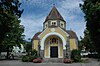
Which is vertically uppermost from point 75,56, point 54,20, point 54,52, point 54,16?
point 54,16

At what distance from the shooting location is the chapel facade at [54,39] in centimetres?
4819

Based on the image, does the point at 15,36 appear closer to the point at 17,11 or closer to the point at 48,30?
the point at 48,30

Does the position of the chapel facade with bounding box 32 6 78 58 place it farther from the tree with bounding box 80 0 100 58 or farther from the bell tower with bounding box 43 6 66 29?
the tree with bounding box 80 0 100 58

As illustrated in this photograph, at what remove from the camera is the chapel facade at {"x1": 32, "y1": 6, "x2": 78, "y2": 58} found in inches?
1897

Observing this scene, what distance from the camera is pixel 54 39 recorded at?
168 ft

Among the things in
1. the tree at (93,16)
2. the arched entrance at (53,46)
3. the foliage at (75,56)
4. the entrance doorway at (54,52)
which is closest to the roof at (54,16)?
the arched entrance at (53,46)

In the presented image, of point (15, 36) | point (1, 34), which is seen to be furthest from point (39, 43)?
point (1, 34)

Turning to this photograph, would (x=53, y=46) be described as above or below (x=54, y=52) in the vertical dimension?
above

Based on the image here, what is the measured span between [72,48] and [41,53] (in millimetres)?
6817

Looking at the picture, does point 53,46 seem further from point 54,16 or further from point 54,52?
point 54,16

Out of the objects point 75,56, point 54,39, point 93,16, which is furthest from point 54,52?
point 93,16

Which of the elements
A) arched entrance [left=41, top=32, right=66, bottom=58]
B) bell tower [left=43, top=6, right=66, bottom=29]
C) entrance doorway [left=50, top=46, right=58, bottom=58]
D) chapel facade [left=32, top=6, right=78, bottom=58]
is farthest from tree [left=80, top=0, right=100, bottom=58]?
entrance doorway [left=50, top=46, right=58, bottom=58]

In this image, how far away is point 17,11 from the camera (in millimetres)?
20219

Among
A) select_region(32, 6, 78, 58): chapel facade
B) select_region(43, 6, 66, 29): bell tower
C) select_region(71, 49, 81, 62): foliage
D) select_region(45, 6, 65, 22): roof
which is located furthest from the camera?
select_region(45, 6, 65, 22): roof
